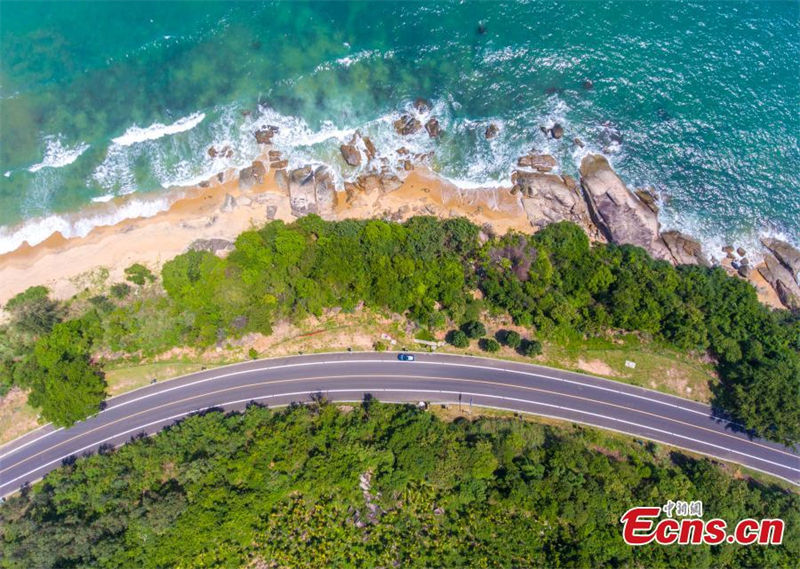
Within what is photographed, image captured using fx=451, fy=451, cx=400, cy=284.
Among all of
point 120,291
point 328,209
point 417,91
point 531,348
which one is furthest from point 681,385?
point 120,291

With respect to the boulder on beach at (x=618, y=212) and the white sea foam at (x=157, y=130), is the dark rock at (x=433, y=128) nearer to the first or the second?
the boulder on beach at (x=618, y=212)

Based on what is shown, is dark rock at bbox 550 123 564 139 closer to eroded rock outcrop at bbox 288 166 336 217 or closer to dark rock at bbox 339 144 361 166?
dark rock at bbox 339 144 361 166

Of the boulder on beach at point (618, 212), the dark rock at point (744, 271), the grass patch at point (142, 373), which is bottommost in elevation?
the dark rock at point (744, 271)

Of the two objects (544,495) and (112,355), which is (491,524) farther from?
(112,355)

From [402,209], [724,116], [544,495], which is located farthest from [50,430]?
[724,116]

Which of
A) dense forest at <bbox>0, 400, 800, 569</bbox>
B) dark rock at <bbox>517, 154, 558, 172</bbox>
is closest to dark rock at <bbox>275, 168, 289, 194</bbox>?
dense forest at <bbox>0, 400, 800, 569</bbox>

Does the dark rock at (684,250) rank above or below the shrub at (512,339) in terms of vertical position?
above

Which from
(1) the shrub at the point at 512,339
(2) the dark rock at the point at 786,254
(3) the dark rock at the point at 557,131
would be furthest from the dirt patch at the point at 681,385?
(3) the dark rock at the point at 557,131

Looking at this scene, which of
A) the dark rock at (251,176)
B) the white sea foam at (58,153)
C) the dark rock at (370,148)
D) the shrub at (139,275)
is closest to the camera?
the shrub at (139,275)
